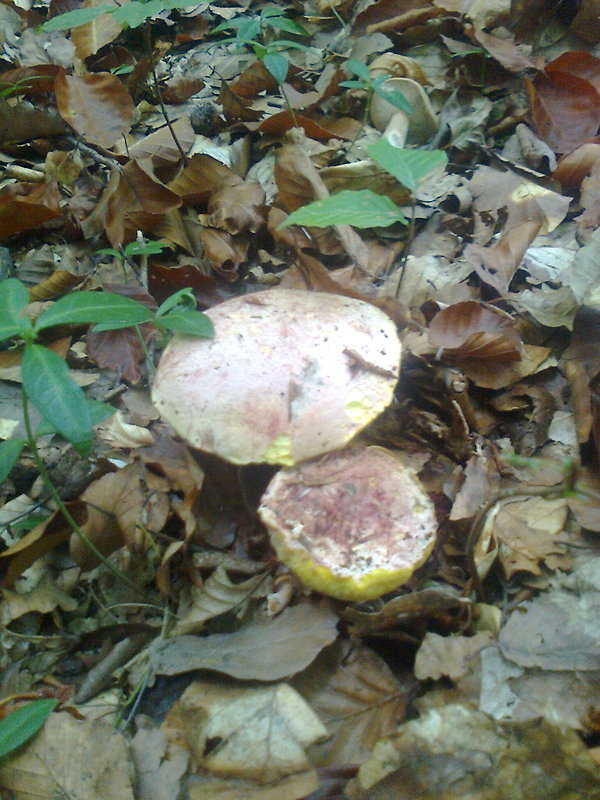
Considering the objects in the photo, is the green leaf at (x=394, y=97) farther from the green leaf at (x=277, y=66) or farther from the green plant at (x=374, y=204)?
the green plant at (x=374, y=204)

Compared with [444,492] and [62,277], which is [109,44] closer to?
[62,277]

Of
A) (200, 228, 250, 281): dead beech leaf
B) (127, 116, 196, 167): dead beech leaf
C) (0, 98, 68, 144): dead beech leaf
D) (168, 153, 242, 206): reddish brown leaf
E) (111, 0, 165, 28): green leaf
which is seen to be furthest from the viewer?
(0, 98, 68, 144): dead beech leaf

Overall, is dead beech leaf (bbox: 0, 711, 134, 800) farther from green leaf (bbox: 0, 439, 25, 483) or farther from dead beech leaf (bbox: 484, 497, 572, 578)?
dead beech leaf (bbox: 484, 497, 572, 578)

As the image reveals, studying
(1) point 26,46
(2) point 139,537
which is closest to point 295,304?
(2) point 139,537

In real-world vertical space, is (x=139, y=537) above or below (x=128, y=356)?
below

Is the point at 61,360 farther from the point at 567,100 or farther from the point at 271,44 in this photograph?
the point at 567,100

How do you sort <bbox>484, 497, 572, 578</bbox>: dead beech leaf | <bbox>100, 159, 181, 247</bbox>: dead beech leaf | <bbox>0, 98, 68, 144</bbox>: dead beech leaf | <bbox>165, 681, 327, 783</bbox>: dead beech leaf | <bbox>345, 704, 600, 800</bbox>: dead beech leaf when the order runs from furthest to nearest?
<bbox>0, 98, 68, 144</bbox>: dead beech leaf < <bbox>100, 159, 181, 247</bbox>: dead beech leaf < <bbox>484, 497, 572, 578</bbox>: dead beech leaf < <bbox>165, 681, 327, 783</bbox>: dead beech leaf < <bbox>345, 704, 600, 800</bbox>: dead beech leaf

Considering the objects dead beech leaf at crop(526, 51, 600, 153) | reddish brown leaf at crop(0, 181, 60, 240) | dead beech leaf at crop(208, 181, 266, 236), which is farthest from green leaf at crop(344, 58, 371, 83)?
reddish brown leaf at crop(0, 181, 60, 240)

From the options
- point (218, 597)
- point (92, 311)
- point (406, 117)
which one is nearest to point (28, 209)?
point (92, 311)
